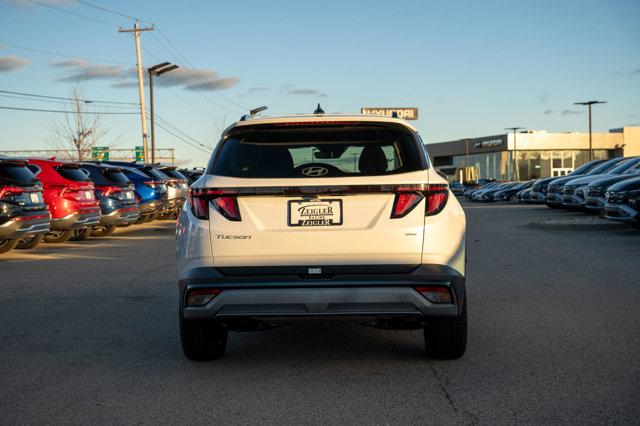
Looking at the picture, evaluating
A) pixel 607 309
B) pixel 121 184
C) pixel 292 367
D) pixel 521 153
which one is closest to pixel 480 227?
pixel 121 184

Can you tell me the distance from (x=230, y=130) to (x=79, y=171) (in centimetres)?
1111

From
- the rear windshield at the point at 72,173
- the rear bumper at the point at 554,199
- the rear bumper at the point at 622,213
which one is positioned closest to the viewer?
the rear windshield at the point at 72,173

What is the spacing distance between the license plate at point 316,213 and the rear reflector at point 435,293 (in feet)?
2.27

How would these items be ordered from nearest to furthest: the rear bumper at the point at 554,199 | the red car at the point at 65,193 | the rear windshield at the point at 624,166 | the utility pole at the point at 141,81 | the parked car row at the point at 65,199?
the parked car row at the point at 65,199
the red car at the point at 65,193
the rear windshield at the point at 624,166
the rear bumper at the point at 554,199
the utility pole at the point at 141,81

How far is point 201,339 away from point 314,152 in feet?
5.11

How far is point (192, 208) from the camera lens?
5289 millimetres

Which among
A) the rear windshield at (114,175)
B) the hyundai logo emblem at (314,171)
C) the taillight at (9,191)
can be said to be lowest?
the taillight at (9,191)

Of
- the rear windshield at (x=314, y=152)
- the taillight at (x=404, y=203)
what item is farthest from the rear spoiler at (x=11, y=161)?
the taillight at (x=404, y=203)

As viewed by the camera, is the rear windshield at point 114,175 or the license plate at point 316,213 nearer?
the license plate at point 316,213

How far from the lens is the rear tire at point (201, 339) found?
18.1 ft

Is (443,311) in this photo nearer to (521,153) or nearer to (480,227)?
(480,227)

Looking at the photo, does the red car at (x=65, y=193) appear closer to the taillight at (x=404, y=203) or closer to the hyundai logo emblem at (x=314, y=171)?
the hyundai logo emblem at (x=314, y=171)

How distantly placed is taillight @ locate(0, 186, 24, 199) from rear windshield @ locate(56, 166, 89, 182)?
2436mm

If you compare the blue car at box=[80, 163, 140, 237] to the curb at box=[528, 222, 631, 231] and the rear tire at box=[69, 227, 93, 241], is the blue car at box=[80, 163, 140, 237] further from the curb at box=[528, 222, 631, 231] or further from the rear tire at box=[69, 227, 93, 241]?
the curb at box=[528, 222, 631, 231]
